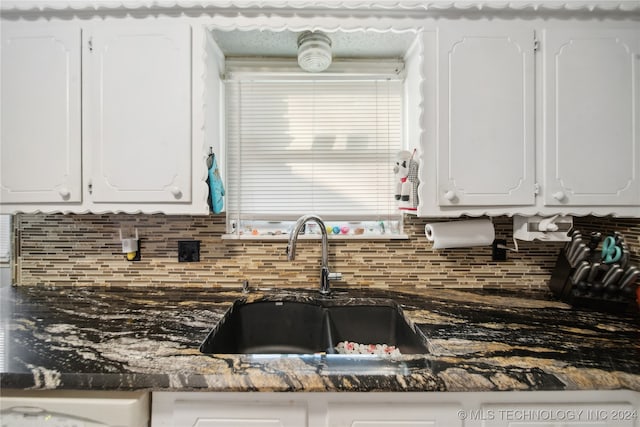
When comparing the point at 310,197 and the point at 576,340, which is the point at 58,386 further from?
the point at 576,340

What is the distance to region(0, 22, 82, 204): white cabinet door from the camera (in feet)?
3.97

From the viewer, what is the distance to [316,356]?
87 centimetres

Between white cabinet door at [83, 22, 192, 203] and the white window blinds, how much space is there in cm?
38

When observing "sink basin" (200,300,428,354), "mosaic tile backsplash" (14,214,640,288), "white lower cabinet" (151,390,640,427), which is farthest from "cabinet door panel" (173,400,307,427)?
"mosaic tile backsplash" (14,214,640,288)

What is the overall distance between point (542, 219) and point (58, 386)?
1.74 m

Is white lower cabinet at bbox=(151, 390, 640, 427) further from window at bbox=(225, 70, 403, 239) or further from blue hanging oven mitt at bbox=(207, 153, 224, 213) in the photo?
window at bbox=(225, 70, 403, 239)

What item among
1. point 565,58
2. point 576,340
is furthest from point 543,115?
point 576,340

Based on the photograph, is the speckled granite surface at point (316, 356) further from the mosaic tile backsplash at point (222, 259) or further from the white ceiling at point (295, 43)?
the white ceiling at point (295, 43)

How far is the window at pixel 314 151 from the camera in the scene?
Answer: 1.57 metres

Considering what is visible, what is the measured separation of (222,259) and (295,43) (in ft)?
3.67

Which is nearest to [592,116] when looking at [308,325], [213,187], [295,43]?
[295,43]

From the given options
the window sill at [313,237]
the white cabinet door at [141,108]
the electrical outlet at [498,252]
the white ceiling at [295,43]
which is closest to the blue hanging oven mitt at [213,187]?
the white cabinet door at [141,108]

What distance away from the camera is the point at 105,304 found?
4.22ft

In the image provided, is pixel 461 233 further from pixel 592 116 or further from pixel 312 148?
pixel 312 148
